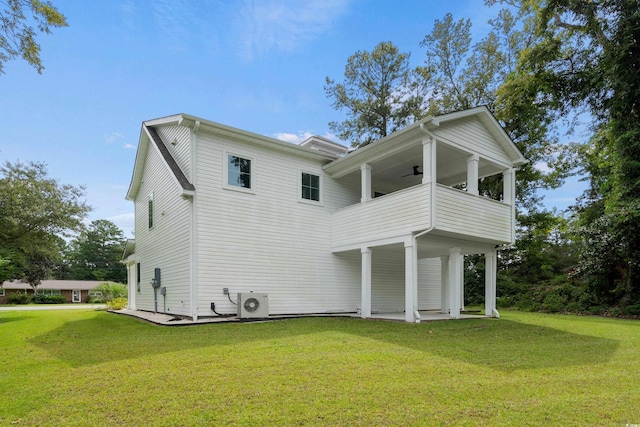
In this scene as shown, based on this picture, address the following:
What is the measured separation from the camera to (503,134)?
11.0 meters

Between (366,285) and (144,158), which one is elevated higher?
(144,158)

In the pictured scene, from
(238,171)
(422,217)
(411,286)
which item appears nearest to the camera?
(422,217)

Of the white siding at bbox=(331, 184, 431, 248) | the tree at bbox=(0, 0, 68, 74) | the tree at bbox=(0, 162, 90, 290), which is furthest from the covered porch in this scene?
the tree at bbox=(0, 162, 90, 290)

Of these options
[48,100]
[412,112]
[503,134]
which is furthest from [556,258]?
[48,100]

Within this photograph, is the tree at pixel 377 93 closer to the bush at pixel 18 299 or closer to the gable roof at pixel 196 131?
the gable roof at pixel 196 131

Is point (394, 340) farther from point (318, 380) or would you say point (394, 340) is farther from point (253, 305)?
point (253, 305)

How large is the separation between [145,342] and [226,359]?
7.23ft

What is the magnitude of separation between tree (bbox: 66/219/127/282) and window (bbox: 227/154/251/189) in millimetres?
45867

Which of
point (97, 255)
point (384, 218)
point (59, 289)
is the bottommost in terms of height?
point (59, 289)

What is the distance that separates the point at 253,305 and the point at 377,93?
18.2 m

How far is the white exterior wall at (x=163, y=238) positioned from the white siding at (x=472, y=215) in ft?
21.5

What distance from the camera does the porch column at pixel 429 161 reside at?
914cm

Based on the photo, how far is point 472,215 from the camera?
10.1m

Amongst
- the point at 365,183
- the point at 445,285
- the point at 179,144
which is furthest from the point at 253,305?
the point at 445,285
